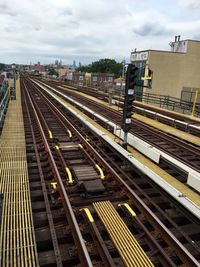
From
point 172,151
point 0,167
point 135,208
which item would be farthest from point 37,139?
point 135,208

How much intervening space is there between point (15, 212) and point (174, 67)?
4089 cm

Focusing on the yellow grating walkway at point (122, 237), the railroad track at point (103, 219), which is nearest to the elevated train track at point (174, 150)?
the railroad track at point (103, 219)

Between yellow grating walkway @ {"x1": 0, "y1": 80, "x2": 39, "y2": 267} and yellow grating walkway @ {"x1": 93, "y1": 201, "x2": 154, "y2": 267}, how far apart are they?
5.28 feet

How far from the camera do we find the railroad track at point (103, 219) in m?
4.91

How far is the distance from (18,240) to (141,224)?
2633 millimetres

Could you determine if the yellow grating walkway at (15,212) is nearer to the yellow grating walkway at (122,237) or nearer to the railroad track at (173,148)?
the yellow grating walkway at (122,237)

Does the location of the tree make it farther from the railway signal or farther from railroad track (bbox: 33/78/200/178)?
the railway signal

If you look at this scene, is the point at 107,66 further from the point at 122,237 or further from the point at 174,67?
the point at 122,237

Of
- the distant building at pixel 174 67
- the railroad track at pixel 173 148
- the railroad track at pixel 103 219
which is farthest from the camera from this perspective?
the distant building at pixel 174 67

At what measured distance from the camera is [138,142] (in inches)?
449

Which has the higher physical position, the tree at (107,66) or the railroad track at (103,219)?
the tree at (107,66)

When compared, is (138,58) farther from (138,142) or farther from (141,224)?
(141,224)

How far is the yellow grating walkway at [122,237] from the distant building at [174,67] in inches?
1424

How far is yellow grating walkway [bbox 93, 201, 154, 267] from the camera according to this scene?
15.6 feet
